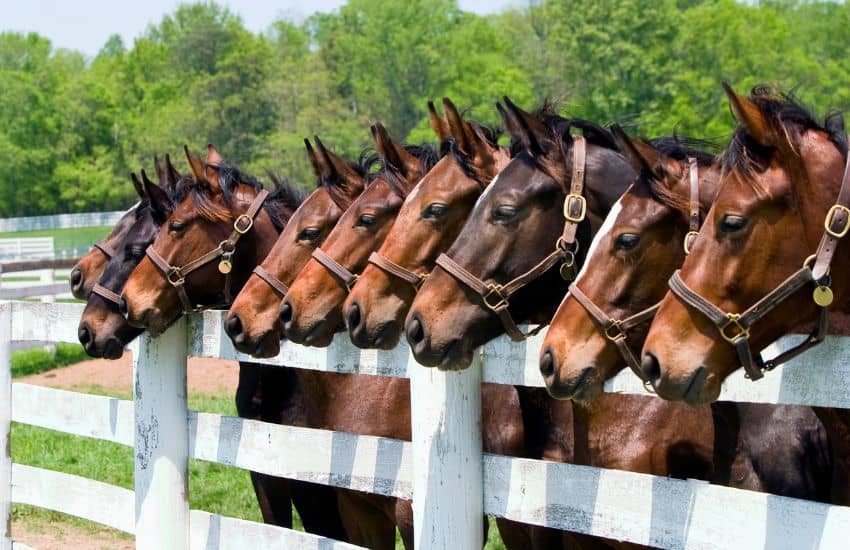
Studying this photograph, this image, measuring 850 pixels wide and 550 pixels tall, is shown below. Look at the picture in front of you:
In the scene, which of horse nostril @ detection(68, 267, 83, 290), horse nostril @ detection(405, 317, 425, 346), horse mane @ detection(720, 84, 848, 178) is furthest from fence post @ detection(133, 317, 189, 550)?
horse nostril @ detection(68, 267, 83, 290)

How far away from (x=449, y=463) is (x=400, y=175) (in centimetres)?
191

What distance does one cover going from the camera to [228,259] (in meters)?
6.18

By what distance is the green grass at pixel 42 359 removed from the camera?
16.2 meters

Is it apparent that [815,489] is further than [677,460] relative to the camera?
No

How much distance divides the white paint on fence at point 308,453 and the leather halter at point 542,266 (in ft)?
2.01

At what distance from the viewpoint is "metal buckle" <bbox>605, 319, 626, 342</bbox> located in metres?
3.60

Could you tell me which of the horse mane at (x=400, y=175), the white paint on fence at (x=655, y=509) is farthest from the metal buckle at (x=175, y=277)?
the white paint on fence at (x=655, y=509)

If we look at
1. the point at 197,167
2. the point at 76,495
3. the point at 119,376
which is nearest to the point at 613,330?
the point at 76,495

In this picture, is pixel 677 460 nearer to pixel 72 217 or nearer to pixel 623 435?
pixel 623 435

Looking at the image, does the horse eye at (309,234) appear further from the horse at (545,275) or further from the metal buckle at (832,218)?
the metal buckle at (832,218)

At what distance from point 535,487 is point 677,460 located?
1.17 metres

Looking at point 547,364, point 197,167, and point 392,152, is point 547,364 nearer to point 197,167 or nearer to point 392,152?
point 392,152

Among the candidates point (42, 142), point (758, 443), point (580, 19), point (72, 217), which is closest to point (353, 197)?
point (758, 443)

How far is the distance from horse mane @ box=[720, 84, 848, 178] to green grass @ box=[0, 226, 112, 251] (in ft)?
90.2
